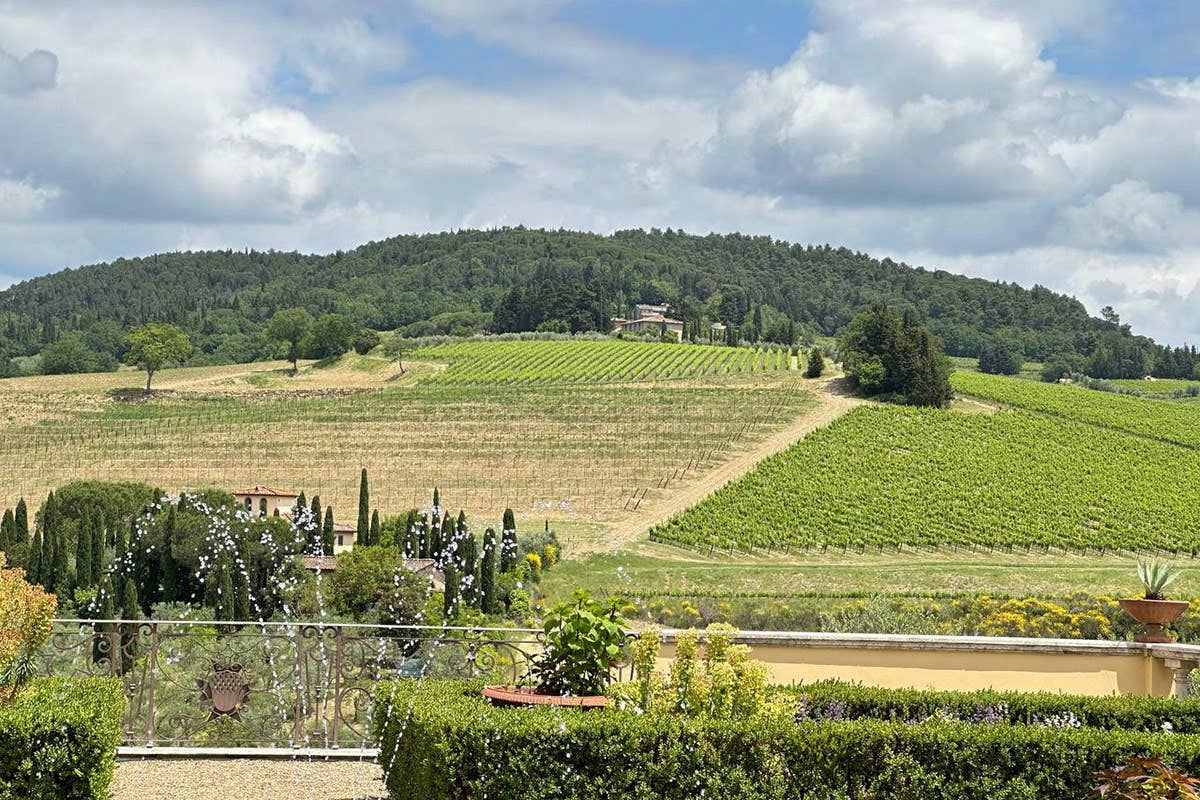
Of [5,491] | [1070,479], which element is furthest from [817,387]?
[5,491]

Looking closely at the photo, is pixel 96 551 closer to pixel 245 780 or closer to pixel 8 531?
pixel 8 531

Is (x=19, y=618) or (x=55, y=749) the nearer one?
(x=55, y=749)

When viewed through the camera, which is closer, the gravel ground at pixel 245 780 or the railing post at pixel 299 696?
the gravel ground at pixel 245 780

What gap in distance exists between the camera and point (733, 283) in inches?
7746

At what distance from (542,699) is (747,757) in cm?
142

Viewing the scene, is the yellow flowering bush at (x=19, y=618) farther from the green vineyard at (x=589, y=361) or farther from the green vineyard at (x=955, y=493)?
the green vineyard at (x=589, y=361)

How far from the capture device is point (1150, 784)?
6480mm

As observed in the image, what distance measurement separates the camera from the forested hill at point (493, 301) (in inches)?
5581

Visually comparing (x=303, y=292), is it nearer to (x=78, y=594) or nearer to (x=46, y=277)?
(x=46, y=277)

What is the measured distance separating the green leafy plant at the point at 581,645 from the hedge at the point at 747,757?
0.67m

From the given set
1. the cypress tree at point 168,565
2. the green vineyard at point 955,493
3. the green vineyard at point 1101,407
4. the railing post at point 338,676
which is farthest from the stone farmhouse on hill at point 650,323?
the railing post at point 338,676

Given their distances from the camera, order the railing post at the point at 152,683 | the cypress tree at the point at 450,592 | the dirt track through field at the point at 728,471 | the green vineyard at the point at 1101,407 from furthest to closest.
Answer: the green vineyard at the point at 1101,407 < the dirt track through field at the point at 728,471 < the cypress tree at the point at 450,592 < the railing post at the point at 152,683

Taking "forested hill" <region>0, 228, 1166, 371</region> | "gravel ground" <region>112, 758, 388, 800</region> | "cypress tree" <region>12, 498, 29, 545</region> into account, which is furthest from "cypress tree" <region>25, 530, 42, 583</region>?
"forested hill" <region>0, 228, 1166, 371</region>

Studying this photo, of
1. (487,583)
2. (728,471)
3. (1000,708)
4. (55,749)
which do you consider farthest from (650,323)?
(55,749)
